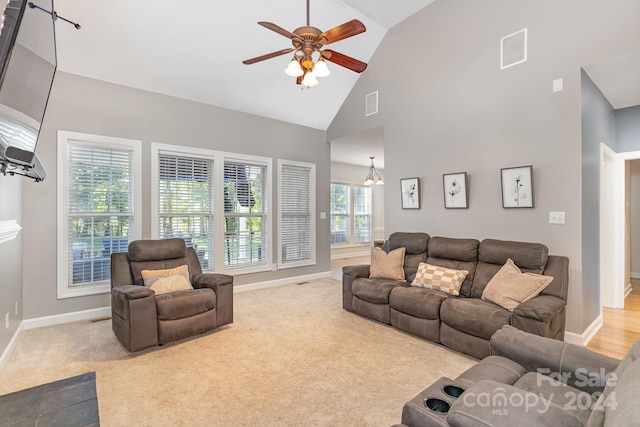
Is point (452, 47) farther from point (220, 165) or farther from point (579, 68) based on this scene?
point (220, 165)

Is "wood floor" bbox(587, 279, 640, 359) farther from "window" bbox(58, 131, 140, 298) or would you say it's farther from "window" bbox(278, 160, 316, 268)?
"window" bbox(58, 131, 140, 298)

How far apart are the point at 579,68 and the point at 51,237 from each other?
19.4 ft

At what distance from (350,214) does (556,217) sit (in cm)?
636

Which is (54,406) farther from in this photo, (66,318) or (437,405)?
(66,318)

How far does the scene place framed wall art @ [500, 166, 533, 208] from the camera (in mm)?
3354

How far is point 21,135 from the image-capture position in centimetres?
161

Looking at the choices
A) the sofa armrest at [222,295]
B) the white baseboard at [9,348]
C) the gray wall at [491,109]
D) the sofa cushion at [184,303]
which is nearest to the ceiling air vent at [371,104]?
the gray wall at [491,109]

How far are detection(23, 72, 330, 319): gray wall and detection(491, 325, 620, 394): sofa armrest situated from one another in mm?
4138

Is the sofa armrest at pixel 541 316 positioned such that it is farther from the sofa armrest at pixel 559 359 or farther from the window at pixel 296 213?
the window at pixel 296 213

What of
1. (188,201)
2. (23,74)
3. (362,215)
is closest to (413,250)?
(188,201)

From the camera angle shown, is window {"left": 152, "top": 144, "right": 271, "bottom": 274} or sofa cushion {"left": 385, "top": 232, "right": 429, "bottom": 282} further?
window {"left": 152, "top": 144, "right": 271, "bottom": 274}

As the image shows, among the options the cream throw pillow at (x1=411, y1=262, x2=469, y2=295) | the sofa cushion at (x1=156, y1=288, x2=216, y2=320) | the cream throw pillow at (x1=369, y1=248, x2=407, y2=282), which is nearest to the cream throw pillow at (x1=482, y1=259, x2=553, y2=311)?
the cream throw pillow at (x1=411, y1=262, x2=469, y2=295)

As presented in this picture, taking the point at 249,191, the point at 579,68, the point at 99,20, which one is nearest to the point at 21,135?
the point at 99,20

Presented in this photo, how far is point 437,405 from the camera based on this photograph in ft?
4.31
